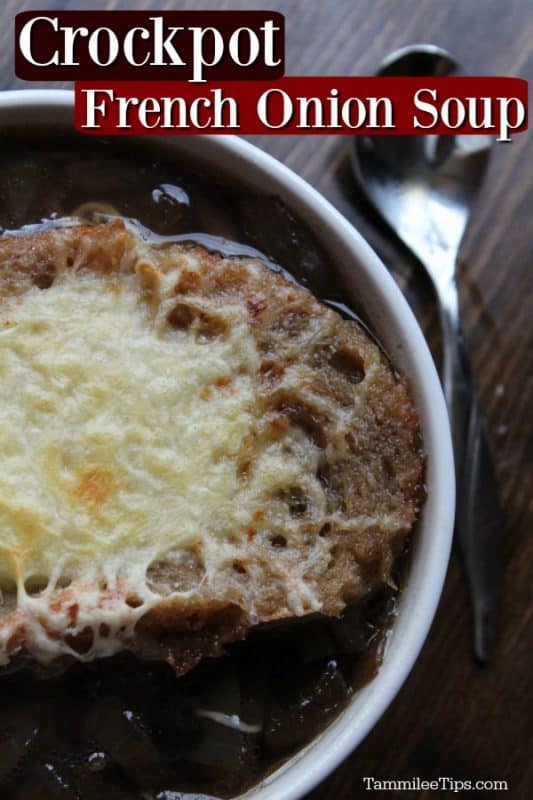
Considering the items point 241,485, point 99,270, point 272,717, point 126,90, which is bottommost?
point 272,717

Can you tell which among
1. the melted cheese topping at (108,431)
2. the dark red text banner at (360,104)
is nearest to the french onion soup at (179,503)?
the melted cheese topping at (108,431)

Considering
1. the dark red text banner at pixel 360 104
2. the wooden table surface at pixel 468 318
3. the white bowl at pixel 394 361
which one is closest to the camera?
the white bowl at pixel 394 361

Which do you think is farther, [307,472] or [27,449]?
[307,472]

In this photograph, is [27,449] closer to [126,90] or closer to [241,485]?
[241,485]

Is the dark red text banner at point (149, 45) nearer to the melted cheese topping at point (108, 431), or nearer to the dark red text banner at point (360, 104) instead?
the dark red text banner at point (360, 104)

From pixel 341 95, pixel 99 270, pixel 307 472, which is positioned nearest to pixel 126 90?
pixel 99 270

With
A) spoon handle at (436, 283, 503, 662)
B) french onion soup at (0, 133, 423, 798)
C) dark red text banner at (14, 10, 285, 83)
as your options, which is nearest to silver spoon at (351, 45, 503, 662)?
spoon handle at (436, 283, 503, 662)
